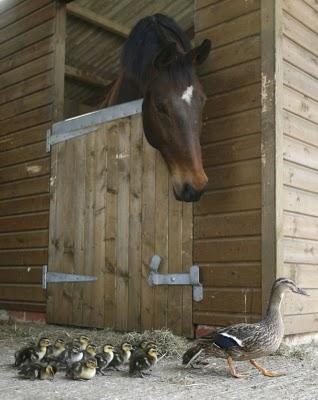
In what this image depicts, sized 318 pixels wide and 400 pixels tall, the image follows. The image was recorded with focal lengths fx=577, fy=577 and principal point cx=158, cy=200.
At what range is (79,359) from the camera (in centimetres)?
369

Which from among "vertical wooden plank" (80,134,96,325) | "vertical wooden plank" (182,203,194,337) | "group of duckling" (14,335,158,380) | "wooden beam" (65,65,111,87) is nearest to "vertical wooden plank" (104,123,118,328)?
"vertical wooden plank" (80,134,96,325)

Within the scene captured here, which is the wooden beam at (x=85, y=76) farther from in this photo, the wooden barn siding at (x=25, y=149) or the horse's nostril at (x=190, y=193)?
the horse's nostril at (x=190, y=193)

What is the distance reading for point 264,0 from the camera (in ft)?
15.4

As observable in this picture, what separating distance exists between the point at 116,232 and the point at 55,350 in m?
1.75

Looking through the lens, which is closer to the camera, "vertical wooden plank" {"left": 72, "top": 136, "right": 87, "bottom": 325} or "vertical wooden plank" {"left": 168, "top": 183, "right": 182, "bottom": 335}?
"vertical wooden plank" {"left": 168, "top": 183, "right": 182, "bottom": 335}

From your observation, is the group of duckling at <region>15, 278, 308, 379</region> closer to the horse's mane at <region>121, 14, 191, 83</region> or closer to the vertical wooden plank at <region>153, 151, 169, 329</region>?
the vertical wooden plank at <region>153, 151, 169, 329</region>

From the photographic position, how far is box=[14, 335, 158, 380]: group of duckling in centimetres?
340

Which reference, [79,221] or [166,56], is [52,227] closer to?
[79,221]

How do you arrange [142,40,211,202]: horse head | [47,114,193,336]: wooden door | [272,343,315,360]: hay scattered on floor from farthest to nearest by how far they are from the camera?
Result: [47,114,193,336]: wooden door → [142,40,211,202]: horse head → [272,343,315,360]: hay scattered on floor

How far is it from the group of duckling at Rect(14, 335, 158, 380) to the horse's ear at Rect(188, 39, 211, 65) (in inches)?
91.5

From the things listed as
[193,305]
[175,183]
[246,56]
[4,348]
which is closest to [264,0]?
[246,56]

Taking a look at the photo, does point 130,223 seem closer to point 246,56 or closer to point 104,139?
point 104,139

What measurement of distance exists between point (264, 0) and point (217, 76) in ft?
2.35

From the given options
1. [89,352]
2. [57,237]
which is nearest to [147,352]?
[89,352]
